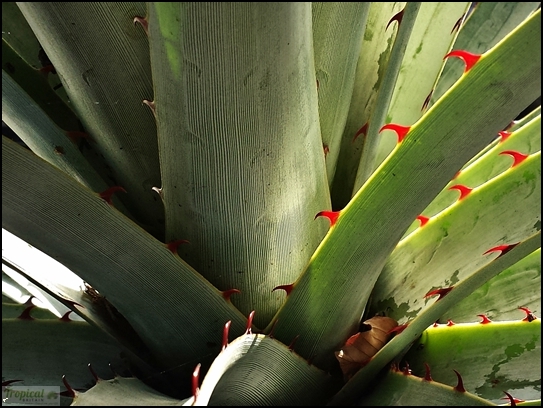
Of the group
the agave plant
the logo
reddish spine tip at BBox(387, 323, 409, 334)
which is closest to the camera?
the agave plant

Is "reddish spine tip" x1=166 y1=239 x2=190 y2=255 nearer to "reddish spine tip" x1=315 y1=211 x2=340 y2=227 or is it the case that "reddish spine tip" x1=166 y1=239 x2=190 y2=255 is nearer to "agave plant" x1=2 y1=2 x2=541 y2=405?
"agave plant" x1=2 y1=2 x2=541 y2=405

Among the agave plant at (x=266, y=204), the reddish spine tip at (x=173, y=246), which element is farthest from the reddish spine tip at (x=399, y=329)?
the reddish spine tip at (x=173, y=246)

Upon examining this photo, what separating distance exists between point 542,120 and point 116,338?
668 mm

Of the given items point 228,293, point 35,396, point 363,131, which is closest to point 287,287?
point 228,293

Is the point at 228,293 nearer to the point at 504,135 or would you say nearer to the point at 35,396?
the point at 35,396

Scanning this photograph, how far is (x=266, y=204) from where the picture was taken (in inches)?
22.5

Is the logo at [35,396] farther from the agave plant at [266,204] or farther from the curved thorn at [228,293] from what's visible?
the curved thorn at [228,293]

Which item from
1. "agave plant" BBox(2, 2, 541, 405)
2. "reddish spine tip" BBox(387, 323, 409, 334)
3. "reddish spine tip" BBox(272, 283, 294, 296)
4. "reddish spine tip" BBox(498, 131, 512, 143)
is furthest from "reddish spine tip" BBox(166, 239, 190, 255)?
"reddish spine tip" BBox(498, 131, 512, 143)

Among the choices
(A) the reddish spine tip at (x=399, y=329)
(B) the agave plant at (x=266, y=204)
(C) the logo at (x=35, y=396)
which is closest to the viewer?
(B) the agave plant at (x=266, y=204)

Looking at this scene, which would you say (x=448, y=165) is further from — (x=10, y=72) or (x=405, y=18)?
(x=10, y=72)

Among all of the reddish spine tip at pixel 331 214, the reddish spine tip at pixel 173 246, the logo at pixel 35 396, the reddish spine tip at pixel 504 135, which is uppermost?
the reddish spine tip at pixel 504 135

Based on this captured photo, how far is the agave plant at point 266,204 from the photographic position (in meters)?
0.51

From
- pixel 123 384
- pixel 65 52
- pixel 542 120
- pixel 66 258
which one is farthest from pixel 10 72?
Result: pixel 542 120

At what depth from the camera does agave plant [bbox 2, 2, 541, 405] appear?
51 centimetres
